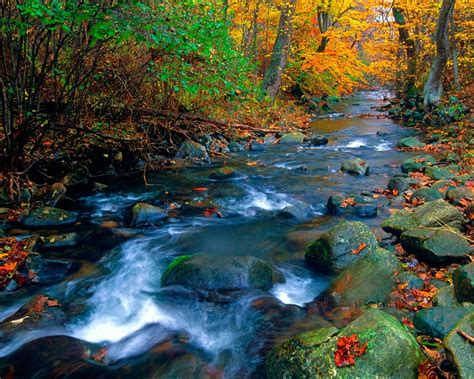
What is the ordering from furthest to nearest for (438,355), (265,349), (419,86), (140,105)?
(419,86) → (140,105) → (265,349) → (438,355)

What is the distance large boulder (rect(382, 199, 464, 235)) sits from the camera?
5.34 metres

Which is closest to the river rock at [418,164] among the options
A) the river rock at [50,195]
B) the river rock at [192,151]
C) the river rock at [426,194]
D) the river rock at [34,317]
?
the river rock at [426,194]

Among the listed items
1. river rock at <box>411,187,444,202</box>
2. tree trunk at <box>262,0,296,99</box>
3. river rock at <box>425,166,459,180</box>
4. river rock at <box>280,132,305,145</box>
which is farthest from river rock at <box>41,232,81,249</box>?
tree trunk at <box>262,0,296,99</box>

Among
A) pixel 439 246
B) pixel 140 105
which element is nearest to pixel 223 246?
pixel 439 246

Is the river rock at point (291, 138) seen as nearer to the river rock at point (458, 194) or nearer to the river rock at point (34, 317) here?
the river rock at point (458, 194)

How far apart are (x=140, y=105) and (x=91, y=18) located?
4.32 m

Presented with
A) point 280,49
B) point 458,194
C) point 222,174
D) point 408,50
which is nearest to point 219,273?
point 458,194

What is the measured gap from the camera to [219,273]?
4.84 metres

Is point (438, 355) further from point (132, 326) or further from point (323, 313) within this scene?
point (132, 326)

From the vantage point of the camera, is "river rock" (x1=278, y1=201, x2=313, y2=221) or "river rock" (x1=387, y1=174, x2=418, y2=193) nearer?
"river rock" (x1=278, y1=201, x2=313, y2=221)

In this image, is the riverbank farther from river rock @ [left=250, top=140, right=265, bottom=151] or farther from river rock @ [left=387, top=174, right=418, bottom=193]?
river rock @ [left=250, top=140, right=265, bottom=151]

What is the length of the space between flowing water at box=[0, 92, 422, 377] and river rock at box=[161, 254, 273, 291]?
129 millimetres

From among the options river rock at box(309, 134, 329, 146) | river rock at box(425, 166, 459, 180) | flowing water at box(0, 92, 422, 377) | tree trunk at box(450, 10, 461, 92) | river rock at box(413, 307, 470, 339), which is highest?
tree trunk at box(450, 10, 461, 92)

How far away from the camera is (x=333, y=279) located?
16.6ft
